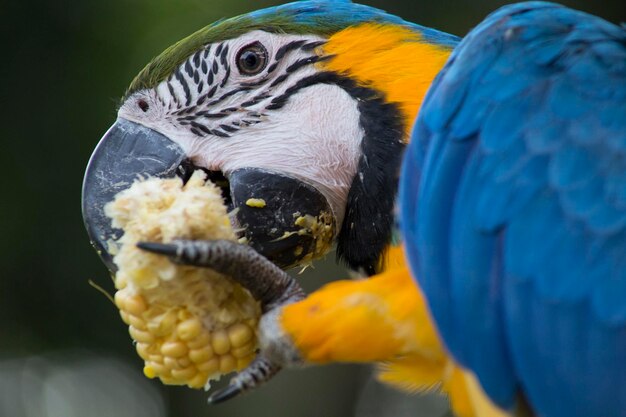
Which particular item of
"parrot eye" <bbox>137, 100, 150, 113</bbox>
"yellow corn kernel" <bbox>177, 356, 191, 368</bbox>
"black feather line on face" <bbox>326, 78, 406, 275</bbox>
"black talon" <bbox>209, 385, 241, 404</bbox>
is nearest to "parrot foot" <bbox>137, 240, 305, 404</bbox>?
"black talon" <bbox>209, 385, 241, 404</bbox>

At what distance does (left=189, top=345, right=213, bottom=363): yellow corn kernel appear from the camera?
178cm

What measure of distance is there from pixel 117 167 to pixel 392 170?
2.08 feet

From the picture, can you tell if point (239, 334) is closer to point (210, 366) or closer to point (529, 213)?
point (210, 366)

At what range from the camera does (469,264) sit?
1.65 meters

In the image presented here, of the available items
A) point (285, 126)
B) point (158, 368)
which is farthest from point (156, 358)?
point (285, 126)

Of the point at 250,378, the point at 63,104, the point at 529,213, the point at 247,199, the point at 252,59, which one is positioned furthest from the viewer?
the point at 63,104

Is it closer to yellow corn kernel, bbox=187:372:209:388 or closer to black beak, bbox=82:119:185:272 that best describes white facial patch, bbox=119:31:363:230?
black beak, bbox=82:119:185:272

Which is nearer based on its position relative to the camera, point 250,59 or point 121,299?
point 121,299

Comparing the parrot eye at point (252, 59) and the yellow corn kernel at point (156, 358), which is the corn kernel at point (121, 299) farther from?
the parrot eye at point (252, 59)

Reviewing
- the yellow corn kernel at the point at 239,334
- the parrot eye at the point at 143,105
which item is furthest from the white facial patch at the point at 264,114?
the yellow corn kernel at the point at 239,334

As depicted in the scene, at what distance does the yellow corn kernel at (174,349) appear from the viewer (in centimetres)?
177

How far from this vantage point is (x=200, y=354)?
5.83 feet

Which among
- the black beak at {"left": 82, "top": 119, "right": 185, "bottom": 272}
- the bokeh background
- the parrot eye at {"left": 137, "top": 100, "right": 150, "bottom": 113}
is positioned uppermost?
the parrot eye at {"left": 137, "top": 100, "right": 150, "bottom": 113}

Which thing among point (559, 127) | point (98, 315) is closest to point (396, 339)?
point (559, 127)
